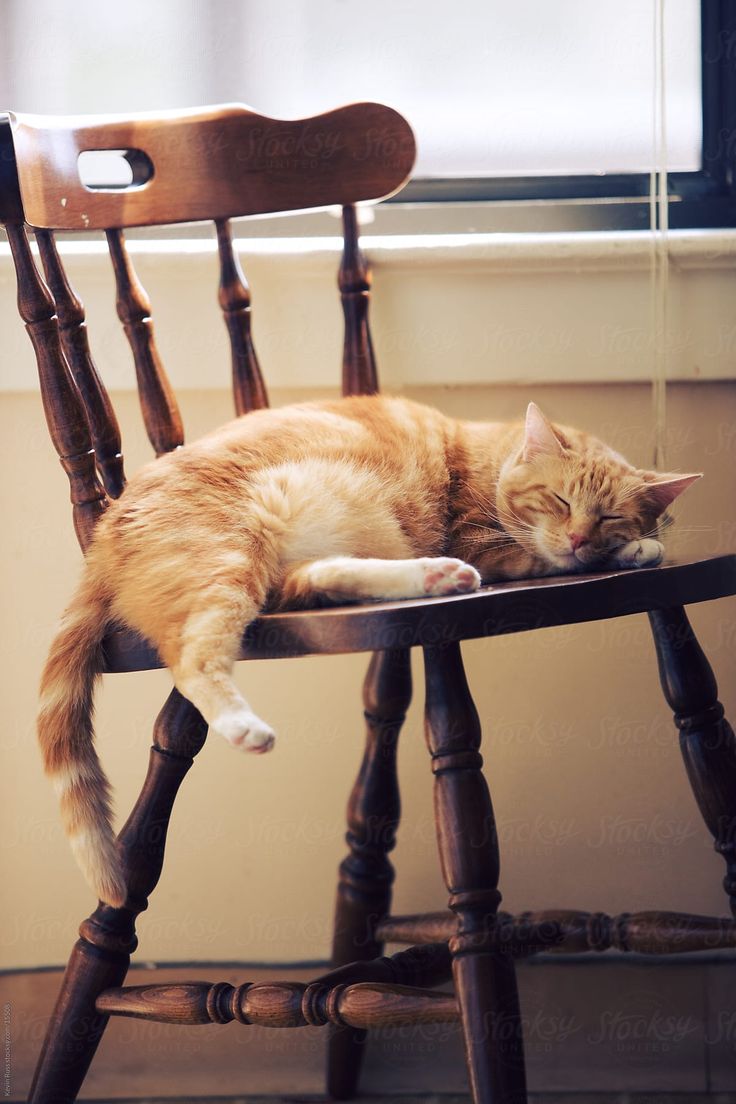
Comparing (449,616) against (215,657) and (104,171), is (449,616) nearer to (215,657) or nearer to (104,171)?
(215,657)

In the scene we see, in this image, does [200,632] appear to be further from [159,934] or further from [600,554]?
[159,934]

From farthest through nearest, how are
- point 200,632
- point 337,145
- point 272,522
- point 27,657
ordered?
1. point 27,657
2. point 337,145
3. point 272,522
4. point 200,632

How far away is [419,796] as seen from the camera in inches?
52.2

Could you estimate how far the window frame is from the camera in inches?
51.4

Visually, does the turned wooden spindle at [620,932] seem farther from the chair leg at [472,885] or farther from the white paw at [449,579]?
the white paw at [449,579]

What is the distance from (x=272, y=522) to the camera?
88 centimetres

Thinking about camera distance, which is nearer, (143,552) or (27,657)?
(143,552)

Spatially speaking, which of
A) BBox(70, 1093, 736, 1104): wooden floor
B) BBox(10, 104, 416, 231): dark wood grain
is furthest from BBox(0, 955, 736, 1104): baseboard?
BBox(10, 104, 416, 231): dark wood grain

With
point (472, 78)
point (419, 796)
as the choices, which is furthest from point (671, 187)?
point (419, 796)

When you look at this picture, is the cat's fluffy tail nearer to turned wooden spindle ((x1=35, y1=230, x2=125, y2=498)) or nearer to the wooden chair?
the wooden chair

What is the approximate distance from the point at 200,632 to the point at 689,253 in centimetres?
78

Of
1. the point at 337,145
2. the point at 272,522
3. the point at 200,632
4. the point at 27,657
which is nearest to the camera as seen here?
the point at 200,632

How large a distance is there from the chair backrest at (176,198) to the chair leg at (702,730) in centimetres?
44

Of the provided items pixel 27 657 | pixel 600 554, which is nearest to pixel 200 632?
pixel 600 554
